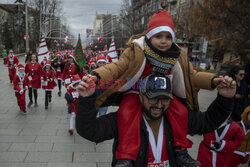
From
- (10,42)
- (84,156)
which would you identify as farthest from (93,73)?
(10,42)

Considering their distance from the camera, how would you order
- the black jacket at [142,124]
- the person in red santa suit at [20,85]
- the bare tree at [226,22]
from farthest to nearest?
1. the bare tree at [226,22]
2. the person in red santa suit at [20,85]
3. the black jacket at [142,124]

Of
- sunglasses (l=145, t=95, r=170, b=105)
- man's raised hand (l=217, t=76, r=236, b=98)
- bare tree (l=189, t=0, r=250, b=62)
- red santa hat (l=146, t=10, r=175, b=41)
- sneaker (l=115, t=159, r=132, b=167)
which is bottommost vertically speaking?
sneaker (l=115, t=159, r=132, b=167)

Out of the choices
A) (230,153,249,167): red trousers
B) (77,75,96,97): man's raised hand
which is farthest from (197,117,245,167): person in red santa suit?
(77,75,96,97): man's raised hand

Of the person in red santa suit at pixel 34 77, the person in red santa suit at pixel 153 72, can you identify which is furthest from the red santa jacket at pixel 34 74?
the person in red santa suit at pixel 153 72

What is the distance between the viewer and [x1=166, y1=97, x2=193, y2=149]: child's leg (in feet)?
5.89

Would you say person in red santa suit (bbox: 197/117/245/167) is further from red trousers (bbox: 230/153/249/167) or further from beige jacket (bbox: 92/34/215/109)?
beige jacket (bbox: 92/34/215/109)

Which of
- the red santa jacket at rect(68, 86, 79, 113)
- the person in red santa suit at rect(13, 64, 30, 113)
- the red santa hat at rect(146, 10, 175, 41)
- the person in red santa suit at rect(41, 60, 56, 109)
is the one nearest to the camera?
the red santa hat at rect(146, 10, 175, 41)

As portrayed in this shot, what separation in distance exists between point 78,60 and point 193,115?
16.9ft

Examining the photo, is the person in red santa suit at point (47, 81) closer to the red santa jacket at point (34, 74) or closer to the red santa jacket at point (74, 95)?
the red santa jacket at point (34, 74)

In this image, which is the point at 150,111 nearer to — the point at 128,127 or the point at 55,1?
the point at 128,127

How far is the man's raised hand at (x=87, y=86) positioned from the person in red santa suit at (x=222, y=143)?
2.36 meters

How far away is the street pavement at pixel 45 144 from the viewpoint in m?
4.14

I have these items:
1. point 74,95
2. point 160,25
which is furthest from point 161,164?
point 74,95

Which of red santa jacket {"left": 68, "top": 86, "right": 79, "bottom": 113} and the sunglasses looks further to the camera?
red santa jacket {"left": 68, "top": 86, "right": 79, "bottom": 113}
